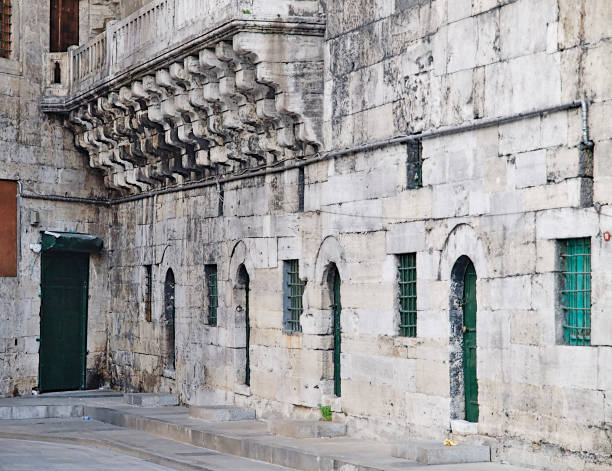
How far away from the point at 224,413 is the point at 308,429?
8.55 feet

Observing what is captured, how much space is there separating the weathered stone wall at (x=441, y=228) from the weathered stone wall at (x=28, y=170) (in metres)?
4.56

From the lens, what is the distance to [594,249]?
10797 mm

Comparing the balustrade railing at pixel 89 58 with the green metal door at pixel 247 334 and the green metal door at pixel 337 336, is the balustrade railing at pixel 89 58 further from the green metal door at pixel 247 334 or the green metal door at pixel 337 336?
the green metal door at pixel 337 336

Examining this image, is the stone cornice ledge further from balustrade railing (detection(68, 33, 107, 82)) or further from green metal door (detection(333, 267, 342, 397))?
green metal door (detection(333, 267, 342, 397))

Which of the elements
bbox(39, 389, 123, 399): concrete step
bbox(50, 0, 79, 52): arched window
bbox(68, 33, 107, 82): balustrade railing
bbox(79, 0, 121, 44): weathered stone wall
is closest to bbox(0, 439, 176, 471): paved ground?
bbox(39, 389, 123, 399): concrete step

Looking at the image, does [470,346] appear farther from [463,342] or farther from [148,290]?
[148,290]

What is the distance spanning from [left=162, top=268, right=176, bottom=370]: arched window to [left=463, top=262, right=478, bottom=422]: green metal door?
818cm

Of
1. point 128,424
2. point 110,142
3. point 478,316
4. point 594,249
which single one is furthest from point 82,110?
point 594,249

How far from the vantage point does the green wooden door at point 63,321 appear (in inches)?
859

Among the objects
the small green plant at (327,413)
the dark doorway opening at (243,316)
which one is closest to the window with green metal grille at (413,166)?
the small green plant at (327,413)

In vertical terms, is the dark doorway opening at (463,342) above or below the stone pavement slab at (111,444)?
above

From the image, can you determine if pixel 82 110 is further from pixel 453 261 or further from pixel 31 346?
pixel 453 261

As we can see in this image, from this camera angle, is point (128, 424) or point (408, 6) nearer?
point (408, 6)

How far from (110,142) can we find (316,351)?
7396 millimetres
